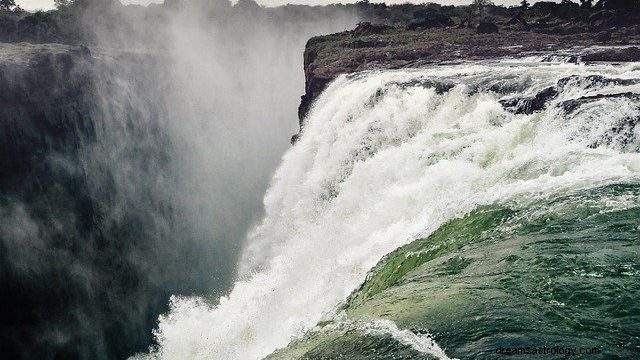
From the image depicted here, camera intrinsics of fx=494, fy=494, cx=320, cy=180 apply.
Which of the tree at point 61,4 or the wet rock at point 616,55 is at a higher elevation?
the tree at point 61,4

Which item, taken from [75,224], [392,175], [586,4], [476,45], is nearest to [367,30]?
[476,45]

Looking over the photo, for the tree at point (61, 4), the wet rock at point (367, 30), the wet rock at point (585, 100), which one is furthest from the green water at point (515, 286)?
the tree at point (61, 4)

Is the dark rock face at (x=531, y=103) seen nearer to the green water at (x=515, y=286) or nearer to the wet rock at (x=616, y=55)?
the green water at (x=515, y=286)

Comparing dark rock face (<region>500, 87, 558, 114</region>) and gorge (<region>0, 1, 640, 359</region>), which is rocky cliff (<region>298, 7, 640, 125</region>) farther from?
dark rock face (<region>500, 87, 558, 114</region>)

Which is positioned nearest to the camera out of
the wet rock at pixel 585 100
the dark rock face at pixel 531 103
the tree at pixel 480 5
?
the wet rock at pixel 585 100

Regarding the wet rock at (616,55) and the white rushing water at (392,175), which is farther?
the wet rock at (616,55)

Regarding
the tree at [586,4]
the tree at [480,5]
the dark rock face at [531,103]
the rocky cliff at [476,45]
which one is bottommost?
the dark rock face at [531,103]

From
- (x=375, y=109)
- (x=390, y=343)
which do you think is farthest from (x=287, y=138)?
(x=390, y=343)
